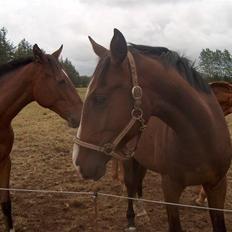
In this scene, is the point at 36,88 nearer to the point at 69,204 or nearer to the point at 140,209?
the point at 69,204

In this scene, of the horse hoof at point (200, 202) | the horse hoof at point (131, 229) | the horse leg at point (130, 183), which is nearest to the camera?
the horse hoof at point (131, 229)

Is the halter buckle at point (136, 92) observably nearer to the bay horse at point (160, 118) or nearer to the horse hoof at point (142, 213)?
the bay horse at point (160, 118)

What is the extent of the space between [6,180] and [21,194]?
52.1 inches

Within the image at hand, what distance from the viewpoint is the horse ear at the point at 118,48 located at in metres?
2.31

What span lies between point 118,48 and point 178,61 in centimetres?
68

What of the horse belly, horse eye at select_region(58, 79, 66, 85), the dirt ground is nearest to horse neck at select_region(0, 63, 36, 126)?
horse eye at select_region(58, 79, 66, 85)

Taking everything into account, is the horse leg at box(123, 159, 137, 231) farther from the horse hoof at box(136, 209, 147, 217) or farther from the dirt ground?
the horse hoof at box(136, 209, 147, 217)

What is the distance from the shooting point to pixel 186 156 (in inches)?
117

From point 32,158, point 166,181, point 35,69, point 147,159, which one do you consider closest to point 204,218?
point 147,159

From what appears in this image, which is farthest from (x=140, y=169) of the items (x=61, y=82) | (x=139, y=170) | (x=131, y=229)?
(x=61, y=82)

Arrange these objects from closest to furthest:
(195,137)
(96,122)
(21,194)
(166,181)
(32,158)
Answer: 1. (96,122)
2. (195,137)
3. (166,181)
4. (21,194)
5. (32,158)

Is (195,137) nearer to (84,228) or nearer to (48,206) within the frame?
(84,228)

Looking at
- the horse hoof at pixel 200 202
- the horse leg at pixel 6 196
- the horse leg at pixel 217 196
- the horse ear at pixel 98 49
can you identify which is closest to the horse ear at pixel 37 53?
the horse leg at pixel 6 196

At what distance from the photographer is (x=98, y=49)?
103 inches
